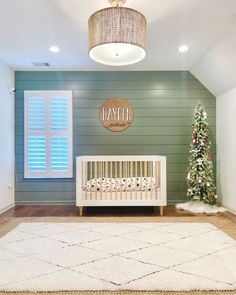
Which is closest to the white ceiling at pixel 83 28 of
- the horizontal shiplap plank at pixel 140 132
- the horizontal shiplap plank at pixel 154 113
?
the horizontal shiplap plank at pixel 154 113

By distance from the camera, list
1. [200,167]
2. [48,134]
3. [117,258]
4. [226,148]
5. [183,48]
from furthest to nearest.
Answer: [48,134]
[226,148]
[200,167]
[183,48]
[117,258]

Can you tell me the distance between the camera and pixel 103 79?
5152mm

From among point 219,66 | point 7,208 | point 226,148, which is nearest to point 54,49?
point 219,66

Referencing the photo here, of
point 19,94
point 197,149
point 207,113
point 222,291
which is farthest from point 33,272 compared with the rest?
point 207,113

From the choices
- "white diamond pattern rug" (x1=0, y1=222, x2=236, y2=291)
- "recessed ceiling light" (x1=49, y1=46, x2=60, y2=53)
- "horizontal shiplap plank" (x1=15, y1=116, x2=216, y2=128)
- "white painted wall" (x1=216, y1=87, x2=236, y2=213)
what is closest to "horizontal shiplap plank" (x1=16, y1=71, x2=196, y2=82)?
"horizontal shiplap plank" (x1=15, y1=116, x2=216, y2=128)

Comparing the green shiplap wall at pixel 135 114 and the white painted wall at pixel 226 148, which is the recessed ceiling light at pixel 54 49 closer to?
the green shiplap wall at pixel 135 114

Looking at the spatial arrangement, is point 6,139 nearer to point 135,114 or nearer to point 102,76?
point 102,76

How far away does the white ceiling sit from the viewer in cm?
281

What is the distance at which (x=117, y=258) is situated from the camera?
7.83 ft

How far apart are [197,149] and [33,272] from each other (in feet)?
11.1

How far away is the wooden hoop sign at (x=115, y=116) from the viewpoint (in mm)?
5121

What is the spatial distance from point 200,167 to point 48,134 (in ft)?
9.39

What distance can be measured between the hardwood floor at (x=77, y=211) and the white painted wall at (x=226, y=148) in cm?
45

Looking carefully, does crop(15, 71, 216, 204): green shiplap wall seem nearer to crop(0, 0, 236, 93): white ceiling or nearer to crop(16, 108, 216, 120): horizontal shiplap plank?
crop(16, 108, 216, 120): horizontal shiplap plank
